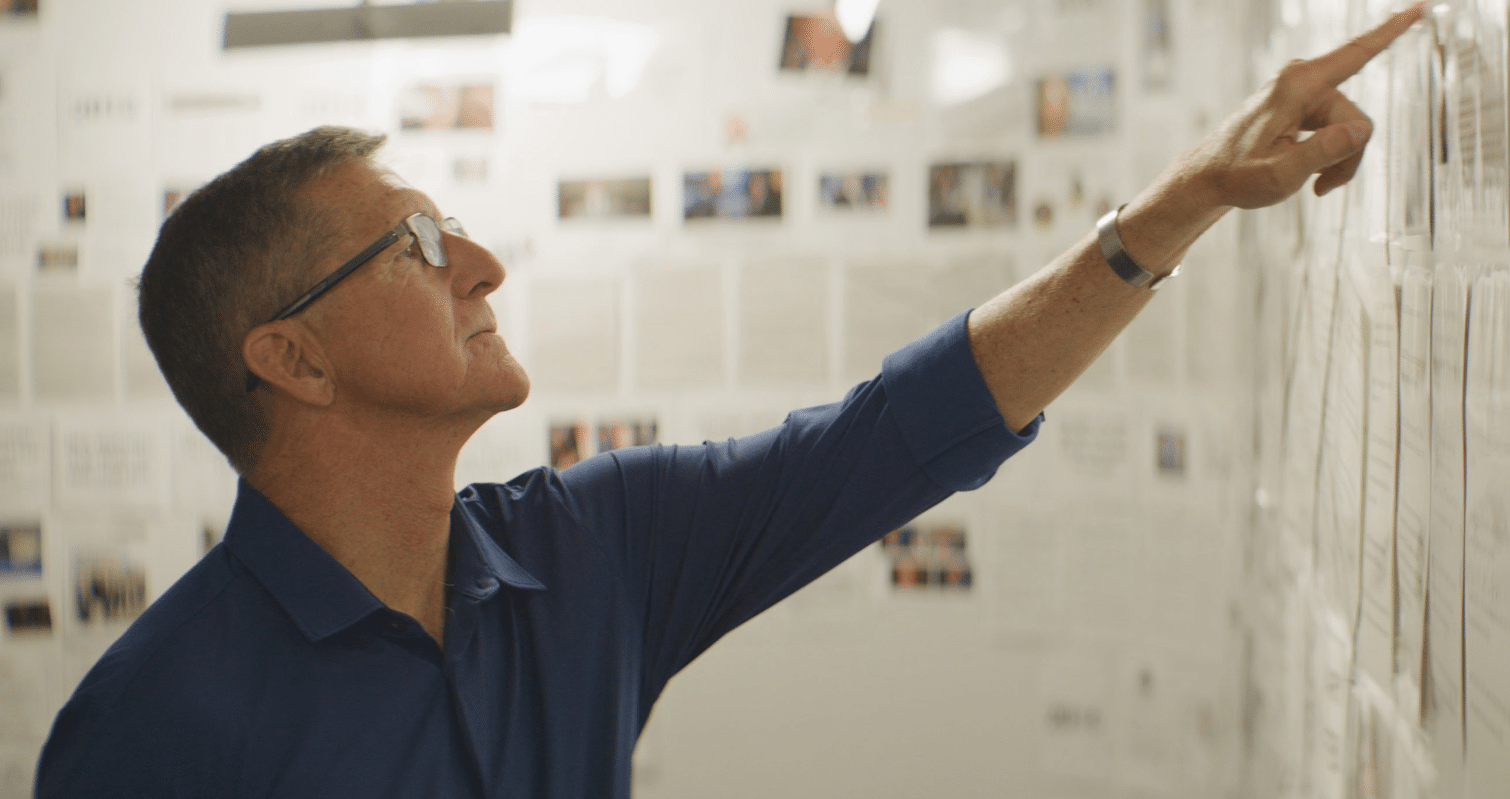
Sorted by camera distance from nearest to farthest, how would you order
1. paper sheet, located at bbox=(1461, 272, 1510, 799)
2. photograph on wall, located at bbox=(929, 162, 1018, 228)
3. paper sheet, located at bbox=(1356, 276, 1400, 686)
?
paper sheet, located at bbox=(1461, 272, 1510, 799), paper sheet, located at bbox=(1356, 276, 1400, 686), photograph on wall, located at bbox=(929, 162, 1018, 228)

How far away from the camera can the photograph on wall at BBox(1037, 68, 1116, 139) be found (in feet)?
5.68

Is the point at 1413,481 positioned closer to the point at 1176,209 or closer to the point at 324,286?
the point at 1176,209

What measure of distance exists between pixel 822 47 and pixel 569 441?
0.82 metres

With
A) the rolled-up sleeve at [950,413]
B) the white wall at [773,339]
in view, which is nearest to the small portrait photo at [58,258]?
the white wall at [773,339]

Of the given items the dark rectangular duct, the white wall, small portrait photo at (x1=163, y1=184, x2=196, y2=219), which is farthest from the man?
small portrait photo at (x1=163, y1=184, x2=196, y2=219)

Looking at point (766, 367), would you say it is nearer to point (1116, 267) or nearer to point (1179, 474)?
point (1179, 474)

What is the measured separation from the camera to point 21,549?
208cm

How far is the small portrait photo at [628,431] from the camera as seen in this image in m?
1.95

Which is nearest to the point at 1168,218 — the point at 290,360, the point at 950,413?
the point at 950,413

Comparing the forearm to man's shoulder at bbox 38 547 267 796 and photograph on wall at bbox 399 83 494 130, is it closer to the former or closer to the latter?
man's shoulder at bbox 38 547 267 796

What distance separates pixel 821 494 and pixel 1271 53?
→ 2.74ft

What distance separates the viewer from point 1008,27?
1760 millimetres

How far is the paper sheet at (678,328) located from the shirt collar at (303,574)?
40.2 inches

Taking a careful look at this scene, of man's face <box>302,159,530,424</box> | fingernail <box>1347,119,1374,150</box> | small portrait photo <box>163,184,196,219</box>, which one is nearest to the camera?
fingernail <box>1347,119,1374,150</box>
